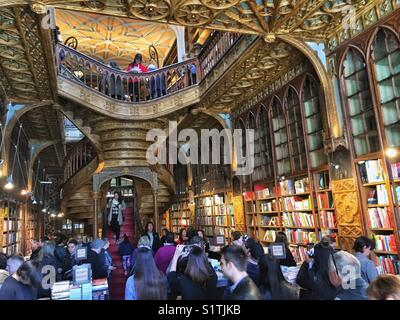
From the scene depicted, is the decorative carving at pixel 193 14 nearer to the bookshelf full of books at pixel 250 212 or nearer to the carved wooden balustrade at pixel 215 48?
the carved wooden balustrade at pixel 215 48

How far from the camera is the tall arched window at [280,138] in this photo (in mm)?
6412

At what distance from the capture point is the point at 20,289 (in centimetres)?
249

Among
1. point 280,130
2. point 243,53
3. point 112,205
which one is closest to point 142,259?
point 243,53

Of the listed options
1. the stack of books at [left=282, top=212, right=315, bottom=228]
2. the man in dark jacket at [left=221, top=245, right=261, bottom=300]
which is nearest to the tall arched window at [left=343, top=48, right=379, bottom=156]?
the stack of books at [left=282, top=212, right=315, bottom=228]

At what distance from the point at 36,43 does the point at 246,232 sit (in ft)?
17.5

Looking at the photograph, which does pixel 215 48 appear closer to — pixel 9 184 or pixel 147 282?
pixel 9 184

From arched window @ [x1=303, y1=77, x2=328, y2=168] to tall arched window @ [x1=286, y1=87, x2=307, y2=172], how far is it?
18cm

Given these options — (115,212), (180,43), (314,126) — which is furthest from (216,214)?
(180,43)

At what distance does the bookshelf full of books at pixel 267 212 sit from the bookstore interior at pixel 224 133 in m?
0.04

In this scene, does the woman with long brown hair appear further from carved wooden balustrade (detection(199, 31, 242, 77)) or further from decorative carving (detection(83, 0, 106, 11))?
carved wooden balustrade (detection(199, 31, 242, 77))

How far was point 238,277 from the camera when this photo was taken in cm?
188

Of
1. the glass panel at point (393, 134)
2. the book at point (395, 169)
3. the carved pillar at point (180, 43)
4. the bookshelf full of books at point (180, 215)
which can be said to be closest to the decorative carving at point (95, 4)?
the glass panel at point (393, 134)

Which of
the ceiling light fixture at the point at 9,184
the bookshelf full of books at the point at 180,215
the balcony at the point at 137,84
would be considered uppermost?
the balcony at the point at 137,84
